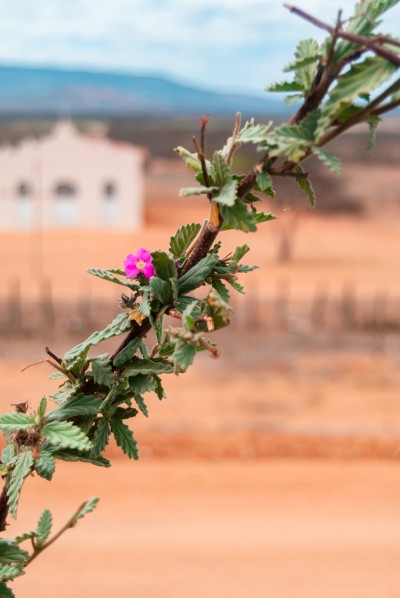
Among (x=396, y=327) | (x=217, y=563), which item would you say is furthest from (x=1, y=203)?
(x=217, y=563)

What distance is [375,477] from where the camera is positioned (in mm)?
14336

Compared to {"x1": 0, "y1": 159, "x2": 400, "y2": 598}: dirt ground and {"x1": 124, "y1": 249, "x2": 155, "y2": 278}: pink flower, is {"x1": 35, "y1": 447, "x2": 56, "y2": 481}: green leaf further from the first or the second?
{"x1": 0, "y1": 159, "x2": 400, "y2": 598}: dirt ground

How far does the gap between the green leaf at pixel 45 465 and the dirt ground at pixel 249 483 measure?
9.74 meters

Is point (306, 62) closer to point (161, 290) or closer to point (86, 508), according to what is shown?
point (161, 290)

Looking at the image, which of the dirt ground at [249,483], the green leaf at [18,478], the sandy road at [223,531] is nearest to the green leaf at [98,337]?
the green leaf at [18,478]

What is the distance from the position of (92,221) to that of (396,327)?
21886 mm

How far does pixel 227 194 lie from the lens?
0.92m

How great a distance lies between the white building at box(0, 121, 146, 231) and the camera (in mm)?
41719

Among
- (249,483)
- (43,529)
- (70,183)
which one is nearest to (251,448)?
(249,483)

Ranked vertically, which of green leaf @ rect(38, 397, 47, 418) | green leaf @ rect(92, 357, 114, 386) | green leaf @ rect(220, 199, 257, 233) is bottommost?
green leaf @ rect(38, 397, 47, 418)

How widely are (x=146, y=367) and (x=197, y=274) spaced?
0.45ft

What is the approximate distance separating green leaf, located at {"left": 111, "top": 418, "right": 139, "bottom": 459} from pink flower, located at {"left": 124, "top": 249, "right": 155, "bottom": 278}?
19cm

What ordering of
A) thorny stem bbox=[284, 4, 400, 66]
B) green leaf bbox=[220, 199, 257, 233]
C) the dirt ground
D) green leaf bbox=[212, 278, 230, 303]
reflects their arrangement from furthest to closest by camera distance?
the dirt ground, green leaf bbox=[212, 278, 230, 303], green leaf bbox=[220, 199, 257, 233], thorny stem bbox=[284, 4, 400, 66]

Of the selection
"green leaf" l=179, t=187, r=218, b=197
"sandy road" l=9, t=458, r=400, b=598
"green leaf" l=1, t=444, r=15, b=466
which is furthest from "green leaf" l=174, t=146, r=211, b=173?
"sandy road" l=9, t=458, r=400, b=598
